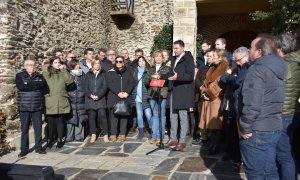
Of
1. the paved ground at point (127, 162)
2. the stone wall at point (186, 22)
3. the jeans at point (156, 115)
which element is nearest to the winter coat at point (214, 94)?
the paved ground at point (127, 162)

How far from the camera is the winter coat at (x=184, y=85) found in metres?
5.32

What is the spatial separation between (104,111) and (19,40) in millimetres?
2135

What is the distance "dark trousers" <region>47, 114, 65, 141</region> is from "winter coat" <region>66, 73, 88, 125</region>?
0.79 feet

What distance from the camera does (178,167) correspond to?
462 cm

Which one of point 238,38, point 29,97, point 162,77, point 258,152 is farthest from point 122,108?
point 238,38

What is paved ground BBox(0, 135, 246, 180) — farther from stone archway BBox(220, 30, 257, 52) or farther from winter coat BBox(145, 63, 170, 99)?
stone archway BBox(220, 30, 257, 52)

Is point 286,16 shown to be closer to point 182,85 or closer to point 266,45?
point 182,85

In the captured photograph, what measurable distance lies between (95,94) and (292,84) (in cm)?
378

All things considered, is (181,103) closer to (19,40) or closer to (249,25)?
(19,40)

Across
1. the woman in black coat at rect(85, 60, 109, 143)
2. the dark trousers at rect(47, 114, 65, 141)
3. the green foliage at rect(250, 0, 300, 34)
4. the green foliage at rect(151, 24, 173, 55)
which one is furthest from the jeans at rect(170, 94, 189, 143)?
the green foliage at rect(151, 24, 173, 55)

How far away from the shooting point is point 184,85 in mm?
5422

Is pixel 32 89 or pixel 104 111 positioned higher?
pixel 32 89

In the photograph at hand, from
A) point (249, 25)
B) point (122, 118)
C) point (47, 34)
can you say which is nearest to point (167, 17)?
point (249, 25)

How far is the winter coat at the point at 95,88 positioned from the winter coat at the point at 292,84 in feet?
12.0
